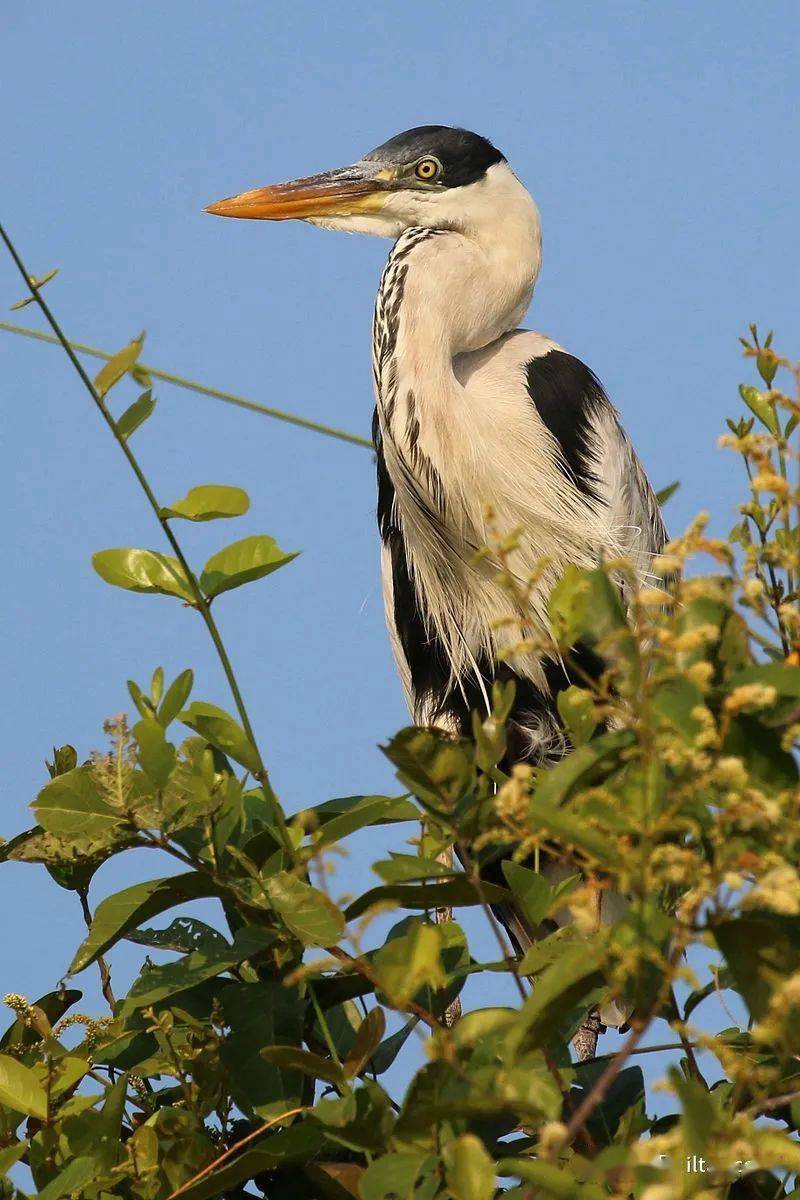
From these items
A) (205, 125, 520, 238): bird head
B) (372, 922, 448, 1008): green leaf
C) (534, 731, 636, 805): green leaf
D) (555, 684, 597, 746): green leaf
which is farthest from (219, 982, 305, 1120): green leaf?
(205, 125, 520, 238): bird head

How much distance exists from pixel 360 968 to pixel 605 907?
2329mm

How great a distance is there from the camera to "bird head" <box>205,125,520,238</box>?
3.36 metres

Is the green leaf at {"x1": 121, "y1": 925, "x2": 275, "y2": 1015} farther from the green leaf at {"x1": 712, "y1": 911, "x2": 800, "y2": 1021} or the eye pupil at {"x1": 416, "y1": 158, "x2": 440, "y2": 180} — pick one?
the eye pupil at {"x1": 416, "y1": 158, "x2": 440, "y2": 180}

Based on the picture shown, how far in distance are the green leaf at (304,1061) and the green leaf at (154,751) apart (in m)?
0.26

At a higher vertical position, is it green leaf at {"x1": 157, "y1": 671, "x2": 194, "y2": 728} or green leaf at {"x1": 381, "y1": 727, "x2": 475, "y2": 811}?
green leaf at {"x1": 157, "y1": 671, "x2": 194, "y2": 728}

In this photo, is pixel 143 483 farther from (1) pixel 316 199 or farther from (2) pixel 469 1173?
(1) pixel 316 199

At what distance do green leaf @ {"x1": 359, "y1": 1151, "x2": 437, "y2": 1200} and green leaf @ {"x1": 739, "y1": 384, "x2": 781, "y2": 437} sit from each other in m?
0.90

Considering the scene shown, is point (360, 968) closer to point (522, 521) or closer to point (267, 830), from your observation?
point (267, 830)

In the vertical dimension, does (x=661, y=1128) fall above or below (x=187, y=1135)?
below

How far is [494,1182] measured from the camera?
967mm

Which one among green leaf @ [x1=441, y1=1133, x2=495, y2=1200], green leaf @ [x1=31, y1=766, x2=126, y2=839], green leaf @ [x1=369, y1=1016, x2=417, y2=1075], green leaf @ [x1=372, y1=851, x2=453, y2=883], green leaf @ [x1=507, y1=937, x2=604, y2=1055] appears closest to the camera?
green leaf @ [x1=507, y1=937, x2=604, y2=1055]

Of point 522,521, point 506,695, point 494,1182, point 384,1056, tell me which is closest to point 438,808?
point 506,695

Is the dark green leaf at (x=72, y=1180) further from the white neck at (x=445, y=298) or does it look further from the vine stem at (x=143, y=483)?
the white neck at (x=445, y=298)

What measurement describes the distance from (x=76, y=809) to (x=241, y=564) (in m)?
0.25
